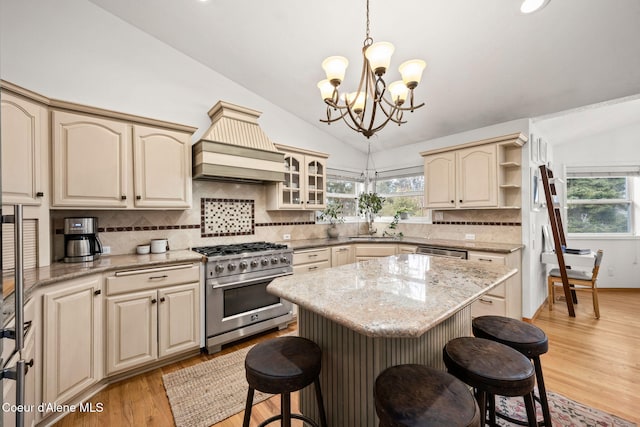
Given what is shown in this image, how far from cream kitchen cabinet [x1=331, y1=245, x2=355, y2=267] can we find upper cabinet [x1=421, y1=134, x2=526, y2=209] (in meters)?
1.34

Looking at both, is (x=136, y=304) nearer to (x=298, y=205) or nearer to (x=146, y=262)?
(x=146, y=262)

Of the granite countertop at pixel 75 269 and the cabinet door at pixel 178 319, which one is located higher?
the granite countertop at pixel 75 269

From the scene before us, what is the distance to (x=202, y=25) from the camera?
8.82 ft

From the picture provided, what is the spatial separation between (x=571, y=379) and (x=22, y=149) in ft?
14.5

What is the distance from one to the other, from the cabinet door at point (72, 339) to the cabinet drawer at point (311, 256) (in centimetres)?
186

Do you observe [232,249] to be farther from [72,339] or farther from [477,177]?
[477,177]

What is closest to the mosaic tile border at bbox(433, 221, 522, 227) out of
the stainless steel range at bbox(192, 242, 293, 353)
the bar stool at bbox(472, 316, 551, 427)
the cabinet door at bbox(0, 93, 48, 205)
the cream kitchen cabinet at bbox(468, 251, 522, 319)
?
A: the cream kitchen cabinet at bbox(468, 251, 522, 319)

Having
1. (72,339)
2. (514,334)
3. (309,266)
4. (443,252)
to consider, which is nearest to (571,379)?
(514,334)

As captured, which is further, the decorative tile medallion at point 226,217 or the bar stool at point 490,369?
the decorative tile medallion at point 226,217

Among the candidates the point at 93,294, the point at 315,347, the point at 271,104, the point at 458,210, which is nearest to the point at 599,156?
the point at 458,210

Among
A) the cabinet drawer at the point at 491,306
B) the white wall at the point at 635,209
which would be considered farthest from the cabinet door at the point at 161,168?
the white wall at the point at 635,209

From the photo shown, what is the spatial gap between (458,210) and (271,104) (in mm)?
3001

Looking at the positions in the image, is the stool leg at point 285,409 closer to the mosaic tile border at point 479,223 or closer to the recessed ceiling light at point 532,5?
the recessed ceiling light at point 532,5

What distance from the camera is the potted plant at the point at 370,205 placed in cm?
444
